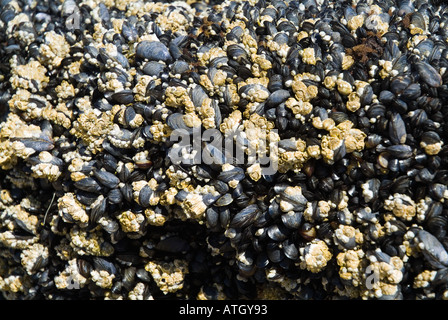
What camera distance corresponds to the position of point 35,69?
261cm

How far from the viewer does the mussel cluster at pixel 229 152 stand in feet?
6.50

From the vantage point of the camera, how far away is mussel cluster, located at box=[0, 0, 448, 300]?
78.0 inches

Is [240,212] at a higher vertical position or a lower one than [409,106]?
lower

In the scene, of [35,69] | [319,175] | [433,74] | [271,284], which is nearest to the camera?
[433,74]

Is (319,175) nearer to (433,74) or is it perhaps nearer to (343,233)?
(343,233)

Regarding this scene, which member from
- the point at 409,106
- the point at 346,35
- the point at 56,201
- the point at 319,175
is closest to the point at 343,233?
the point at 319,175

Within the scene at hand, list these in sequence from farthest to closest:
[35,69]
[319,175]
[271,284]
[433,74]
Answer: [35,69], [271,284], [319,175], [433,74]

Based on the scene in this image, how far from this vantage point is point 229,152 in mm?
2129

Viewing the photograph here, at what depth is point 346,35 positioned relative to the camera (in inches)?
86.2

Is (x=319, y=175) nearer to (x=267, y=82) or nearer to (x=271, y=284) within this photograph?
(x=267, y=82)

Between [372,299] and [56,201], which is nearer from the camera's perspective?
[372,299]

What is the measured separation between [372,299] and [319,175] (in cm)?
54
